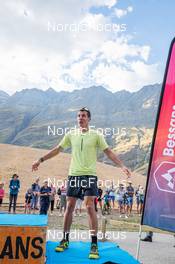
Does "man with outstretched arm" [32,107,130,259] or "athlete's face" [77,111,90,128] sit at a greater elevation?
"athlete's face" [77,111,90,128]

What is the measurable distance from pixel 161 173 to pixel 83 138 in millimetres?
1323

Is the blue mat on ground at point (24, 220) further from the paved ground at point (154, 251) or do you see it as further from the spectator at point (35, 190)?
the spectator at point (35, 190)

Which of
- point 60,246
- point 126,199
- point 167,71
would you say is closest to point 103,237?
point 60,246

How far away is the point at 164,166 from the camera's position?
577cm

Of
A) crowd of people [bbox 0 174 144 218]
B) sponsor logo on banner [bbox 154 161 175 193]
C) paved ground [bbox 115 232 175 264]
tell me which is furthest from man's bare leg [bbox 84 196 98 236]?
crowd of people [bbox 0 174 144 218]

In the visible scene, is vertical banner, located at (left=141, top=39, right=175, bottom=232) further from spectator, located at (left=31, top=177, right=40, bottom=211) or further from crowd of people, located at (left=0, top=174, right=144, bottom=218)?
spectator, located at (left=31, top=177, right=40, bottom=211)

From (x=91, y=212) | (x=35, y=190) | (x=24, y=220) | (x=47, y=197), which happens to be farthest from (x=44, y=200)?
(x=24, y=220)

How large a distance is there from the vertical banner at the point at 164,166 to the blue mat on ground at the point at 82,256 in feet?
2.45

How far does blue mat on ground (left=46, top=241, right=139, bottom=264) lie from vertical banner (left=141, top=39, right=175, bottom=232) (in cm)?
75

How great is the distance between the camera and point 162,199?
575 cm

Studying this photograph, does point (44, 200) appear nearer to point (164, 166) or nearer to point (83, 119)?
point (83, 119)

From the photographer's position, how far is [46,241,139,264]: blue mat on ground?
5.00 m

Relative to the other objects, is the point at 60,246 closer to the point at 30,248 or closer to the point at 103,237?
the point at 30,248

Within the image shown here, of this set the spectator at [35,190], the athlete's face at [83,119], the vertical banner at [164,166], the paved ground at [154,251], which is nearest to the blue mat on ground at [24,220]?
the athlete's face at [83,119]
